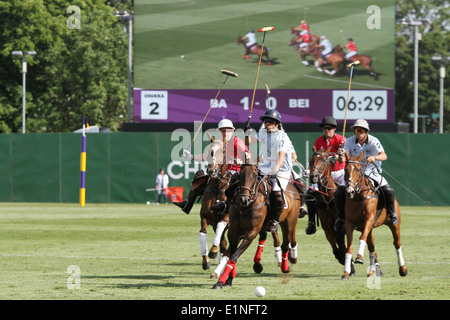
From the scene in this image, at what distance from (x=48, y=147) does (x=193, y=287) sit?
32212 mm

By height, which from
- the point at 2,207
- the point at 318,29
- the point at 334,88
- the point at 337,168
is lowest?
the point at 2,207

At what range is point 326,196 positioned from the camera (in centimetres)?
1814

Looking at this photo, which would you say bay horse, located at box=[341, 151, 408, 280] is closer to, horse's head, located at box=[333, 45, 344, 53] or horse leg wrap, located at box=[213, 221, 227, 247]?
horse leg wrap, located at box=[213, 221, 227, 247]

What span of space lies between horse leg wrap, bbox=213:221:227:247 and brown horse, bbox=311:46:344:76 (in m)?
23.5

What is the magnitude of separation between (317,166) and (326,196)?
44.5 inches

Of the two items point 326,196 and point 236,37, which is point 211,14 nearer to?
point 236,37

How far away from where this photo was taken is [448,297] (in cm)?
1375

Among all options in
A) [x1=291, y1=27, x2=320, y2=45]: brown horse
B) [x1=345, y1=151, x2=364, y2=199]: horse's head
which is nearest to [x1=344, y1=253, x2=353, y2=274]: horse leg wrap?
[x1=345, y1=151, x2=364, y2=199]: horse's head

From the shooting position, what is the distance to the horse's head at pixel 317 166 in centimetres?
1716

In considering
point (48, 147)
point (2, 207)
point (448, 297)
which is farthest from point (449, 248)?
point (48, 147)

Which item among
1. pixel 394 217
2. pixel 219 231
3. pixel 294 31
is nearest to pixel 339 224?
pixel 394 217

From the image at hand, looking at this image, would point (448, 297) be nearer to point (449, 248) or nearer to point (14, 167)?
point (449, 248)

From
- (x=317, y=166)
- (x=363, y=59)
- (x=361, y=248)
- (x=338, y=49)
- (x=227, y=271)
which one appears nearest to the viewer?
(x=227, y=271)
